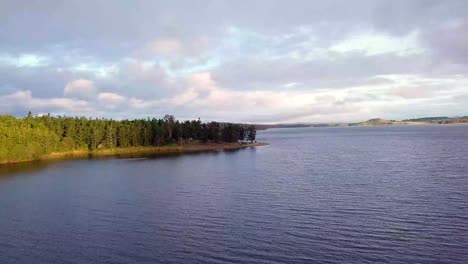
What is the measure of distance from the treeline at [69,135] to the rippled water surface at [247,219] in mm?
68603

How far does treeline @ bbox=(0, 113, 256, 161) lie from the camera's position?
143m

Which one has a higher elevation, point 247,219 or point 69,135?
point 69,135

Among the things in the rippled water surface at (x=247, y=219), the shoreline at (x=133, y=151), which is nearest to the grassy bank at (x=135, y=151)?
the shoreline at (x=133, y=151)

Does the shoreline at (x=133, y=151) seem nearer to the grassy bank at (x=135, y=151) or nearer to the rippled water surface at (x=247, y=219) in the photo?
the grassy bank at (x=135, y=151)

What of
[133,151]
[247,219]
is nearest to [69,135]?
[133,151]

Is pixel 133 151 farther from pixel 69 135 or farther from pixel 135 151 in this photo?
pixel 69 135

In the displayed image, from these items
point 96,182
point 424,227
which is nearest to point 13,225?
point 96,182

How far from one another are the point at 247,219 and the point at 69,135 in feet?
490

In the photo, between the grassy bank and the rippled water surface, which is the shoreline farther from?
the rippled water surface

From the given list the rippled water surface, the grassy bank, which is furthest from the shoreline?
the rippled water surface

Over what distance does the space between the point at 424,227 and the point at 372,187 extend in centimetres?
2372

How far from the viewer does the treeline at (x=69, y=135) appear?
5635 inches

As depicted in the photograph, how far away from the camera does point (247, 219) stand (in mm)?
46312

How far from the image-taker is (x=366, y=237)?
37656 mm
